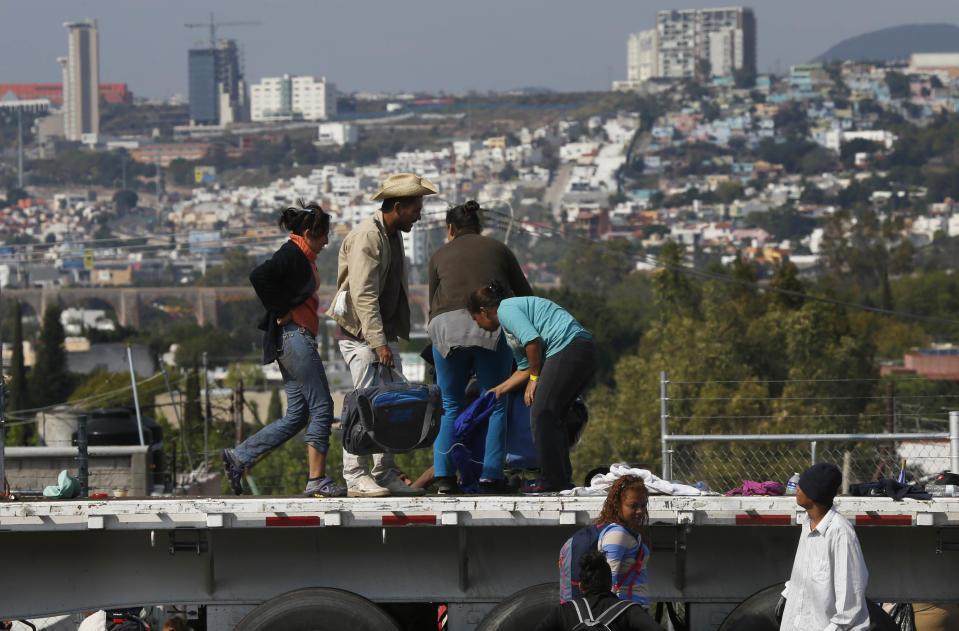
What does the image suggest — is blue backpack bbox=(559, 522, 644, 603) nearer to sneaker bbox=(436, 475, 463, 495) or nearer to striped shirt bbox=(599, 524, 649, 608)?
striped shirt bbox=(599, 524, 649, 608)

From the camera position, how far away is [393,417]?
7191 millimetres

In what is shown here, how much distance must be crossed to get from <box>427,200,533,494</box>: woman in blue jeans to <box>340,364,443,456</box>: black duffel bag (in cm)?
Result: 63

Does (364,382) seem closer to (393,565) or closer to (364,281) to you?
(364,281)

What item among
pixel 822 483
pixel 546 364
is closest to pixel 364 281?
pixel 546 364

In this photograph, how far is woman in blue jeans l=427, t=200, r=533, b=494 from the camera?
7.85 m

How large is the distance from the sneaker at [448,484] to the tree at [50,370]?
328 ft

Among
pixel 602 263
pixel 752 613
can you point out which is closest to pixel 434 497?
pixel 752 613

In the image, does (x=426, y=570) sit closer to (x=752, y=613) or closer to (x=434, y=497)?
(x=434, y=497)

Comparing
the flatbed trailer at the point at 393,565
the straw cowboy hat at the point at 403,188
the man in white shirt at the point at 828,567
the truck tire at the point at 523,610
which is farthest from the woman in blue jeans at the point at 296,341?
the man in white shirt at the point at 828,567

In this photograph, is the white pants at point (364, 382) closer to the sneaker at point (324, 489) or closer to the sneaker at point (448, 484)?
the sneaker at point (324, 489)

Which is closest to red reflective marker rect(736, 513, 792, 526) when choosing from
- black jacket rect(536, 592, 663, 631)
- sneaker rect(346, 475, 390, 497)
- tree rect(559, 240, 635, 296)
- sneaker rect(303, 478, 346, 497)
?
black jacket rect(536, 592, 663, 631)

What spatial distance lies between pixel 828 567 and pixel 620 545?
2.61ft

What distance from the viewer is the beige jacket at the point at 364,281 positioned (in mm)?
7555

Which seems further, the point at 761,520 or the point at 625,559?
the point at 761,520
